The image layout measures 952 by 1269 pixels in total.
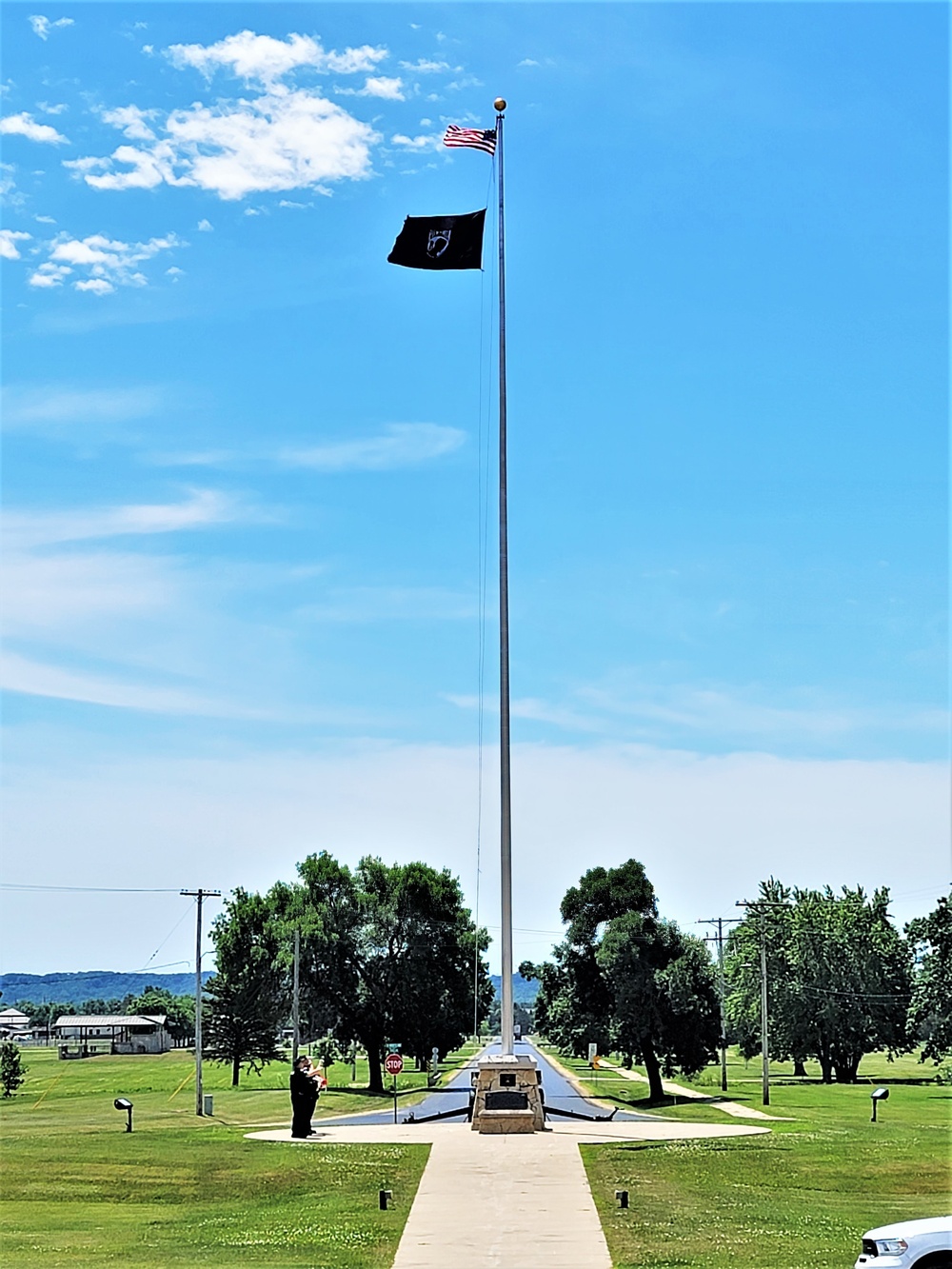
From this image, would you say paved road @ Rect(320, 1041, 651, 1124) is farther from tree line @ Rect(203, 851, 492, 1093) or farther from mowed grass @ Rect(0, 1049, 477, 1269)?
mowed grass @ Rect(0, 1049, 477, 1269)

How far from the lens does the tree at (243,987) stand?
237 feet

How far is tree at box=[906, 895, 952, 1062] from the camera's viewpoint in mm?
63281

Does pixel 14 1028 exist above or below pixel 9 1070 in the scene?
below

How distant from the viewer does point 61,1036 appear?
153 m

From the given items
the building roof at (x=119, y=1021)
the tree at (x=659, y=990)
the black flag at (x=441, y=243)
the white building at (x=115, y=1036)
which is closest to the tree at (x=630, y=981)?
the tree at (x=659, y=990)

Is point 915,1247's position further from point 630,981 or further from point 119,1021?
point 119,1021

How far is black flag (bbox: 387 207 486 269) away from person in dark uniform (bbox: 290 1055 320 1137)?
18.6 metres

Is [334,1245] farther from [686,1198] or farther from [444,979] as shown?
[444,979]

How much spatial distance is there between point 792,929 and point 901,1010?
7.60 metres

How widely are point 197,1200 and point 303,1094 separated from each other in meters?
9.13

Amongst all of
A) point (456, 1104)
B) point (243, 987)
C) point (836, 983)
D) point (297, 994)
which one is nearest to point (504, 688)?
point (456, 1104)

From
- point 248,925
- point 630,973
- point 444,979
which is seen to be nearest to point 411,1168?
point 630,973

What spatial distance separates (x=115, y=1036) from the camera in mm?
141750

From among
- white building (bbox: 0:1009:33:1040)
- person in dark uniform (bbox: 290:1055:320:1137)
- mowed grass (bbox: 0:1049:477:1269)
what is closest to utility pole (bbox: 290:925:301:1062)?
mowed grass (bbox: 0:1049:477:1269)
